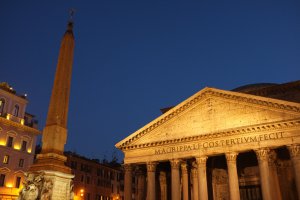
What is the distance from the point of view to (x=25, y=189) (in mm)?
7477

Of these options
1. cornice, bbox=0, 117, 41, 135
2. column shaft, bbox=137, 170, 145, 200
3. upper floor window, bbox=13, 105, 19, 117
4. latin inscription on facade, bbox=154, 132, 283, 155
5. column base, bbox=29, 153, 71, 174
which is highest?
upper floor window, bbox=13, 105, 19, 117

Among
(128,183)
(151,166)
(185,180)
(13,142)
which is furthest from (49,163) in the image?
(13,142)

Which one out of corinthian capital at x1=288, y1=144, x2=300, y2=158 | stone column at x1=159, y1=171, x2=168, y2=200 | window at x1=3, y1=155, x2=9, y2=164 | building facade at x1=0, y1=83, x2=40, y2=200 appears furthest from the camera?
window at x1=3, y1=155, x2=9, y2=164

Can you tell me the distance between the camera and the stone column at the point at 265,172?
18281mm

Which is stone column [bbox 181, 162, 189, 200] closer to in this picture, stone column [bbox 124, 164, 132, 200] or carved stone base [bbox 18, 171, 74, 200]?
stone column [bbox 124, 164, 132, 200]

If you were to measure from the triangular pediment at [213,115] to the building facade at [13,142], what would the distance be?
13.7 metres

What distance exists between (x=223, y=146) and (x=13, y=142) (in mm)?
22597

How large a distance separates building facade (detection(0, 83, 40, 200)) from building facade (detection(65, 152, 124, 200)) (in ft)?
22.7

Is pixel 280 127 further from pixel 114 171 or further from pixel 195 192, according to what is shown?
pixel 114 171

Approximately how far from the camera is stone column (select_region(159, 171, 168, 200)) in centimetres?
2681

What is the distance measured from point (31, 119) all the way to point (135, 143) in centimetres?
1805

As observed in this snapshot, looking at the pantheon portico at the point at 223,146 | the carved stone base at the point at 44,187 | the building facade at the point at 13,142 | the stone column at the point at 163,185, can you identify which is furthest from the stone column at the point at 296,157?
the building facade at the point at 13,142

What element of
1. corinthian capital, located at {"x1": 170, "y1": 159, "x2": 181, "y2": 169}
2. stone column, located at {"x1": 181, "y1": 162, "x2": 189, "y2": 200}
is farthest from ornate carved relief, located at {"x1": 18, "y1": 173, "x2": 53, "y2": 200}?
stone column, located at {"x1": 181, "y1": 162, "x2": 189, "y2": 200}

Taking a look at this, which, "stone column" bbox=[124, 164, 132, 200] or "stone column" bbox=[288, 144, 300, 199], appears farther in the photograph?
"stone column" bbox=[124, 164, 132, 200]
